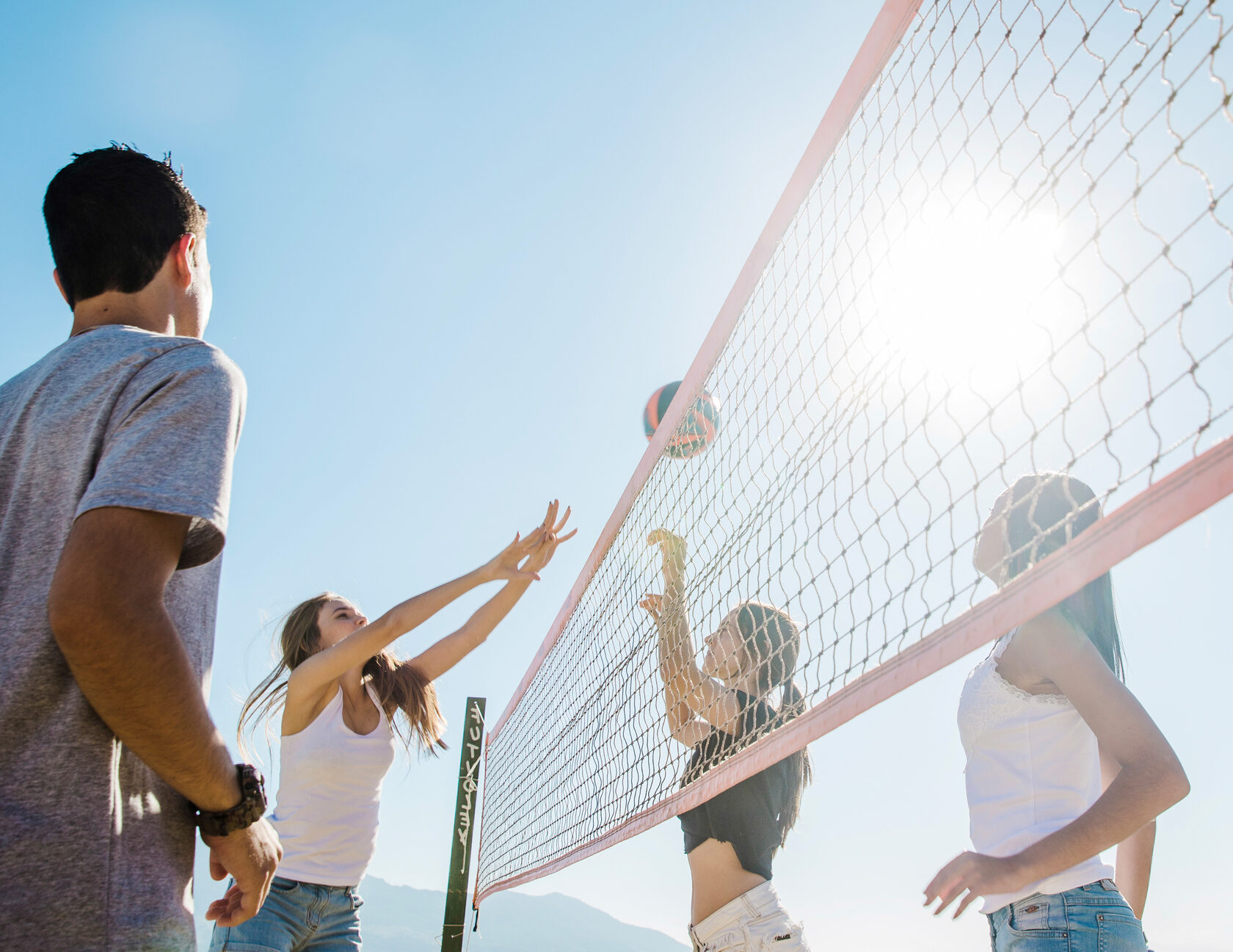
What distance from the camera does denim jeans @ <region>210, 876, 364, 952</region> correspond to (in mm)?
2625

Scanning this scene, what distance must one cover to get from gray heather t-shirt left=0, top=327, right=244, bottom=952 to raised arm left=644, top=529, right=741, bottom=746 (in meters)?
2.07

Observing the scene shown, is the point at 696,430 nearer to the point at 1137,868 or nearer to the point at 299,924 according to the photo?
the point at 1137,868

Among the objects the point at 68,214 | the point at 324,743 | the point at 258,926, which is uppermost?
the point at 68,214

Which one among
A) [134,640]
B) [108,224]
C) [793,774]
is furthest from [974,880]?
[108,224]

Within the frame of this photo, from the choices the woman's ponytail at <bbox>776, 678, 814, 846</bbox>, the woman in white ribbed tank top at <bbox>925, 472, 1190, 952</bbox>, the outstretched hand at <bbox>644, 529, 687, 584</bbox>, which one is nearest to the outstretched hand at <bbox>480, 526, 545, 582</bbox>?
the outstretched hand at <bbox>644, 529, 687, 584</bbox>

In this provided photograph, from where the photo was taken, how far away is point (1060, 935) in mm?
1896

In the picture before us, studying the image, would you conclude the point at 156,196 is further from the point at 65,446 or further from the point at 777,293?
the point at 777,293

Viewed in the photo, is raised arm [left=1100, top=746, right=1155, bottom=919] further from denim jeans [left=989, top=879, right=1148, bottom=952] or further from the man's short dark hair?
the man's short dark hair

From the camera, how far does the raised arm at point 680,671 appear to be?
3.12 metres

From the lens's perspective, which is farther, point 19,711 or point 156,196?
point 156,196

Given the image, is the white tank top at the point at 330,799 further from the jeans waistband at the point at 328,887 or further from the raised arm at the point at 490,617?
the raised arm at the point at 490,617

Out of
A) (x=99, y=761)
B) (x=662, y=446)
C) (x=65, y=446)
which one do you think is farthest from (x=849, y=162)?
(x=99, y=761)

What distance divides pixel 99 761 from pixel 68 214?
38.0 inches

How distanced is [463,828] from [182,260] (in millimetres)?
6504
